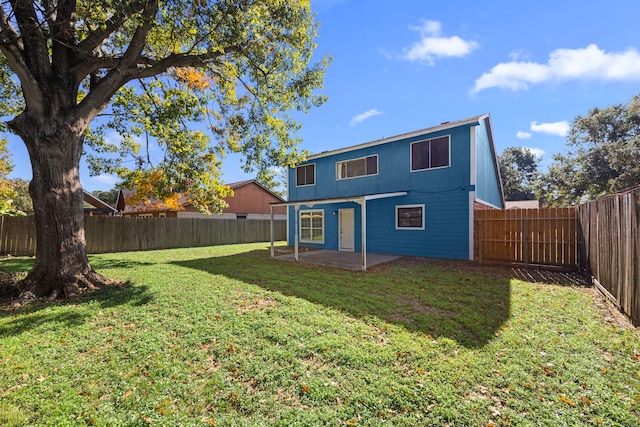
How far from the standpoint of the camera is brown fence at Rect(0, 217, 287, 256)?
1170cm

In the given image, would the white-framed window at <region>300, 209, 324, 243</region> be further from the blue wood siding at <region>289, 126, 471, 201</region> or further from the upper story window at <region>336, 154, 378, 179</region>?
the upper story window at <region>336, 154, 378, 179</region>

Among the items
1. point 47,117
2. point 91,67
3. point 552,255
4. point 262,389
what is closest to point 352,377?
point 262,389

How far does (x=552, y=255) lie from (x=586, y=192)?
25593mm

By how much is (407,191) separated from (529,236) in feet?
14.7

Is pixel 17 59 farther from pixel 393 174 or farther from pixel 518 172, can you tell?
pixel 518 172

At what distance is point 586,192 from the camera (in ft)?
86.5

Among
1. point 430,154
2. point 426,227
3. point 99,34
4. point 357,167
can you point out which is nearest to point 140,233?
point 99,34

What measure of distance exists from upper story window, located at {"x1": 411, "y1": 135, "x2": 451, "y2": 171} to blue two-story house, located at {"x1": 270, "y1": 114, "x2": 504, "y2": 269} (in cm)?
4

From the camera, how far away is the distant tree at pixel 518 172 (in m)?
38.5

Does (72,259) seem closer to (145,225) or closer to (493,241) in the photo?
(145,225)

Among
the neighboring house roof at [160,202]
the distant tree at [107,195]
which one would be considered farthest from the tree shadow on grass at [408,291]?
the distant tree at [107,195]

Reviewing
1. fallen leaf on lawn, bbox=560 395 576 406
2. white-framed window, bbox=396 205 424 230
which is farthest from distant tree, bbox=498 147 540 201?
fallen leaf on lawn, bbox=560 395 576 406

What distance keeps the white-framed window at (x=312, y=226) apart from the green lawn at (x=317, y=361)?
29.5 ft

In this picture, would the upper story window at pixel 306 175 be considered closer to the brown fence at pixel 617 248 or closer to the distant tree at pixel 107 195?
the brown fence at pixel 617 248
